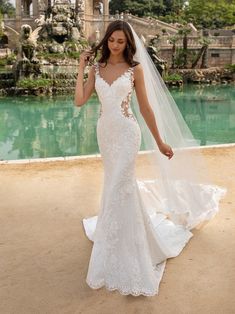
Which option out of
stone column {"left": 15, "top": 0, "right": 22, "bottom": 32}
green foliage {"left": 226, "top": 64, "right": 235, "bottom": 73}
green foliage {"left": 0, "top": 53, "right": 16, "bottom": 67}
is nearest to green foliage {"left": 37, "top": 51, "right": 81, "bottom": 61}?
green foliage {"left": 0, "top": 53, "right": 16, "bottom": 67}

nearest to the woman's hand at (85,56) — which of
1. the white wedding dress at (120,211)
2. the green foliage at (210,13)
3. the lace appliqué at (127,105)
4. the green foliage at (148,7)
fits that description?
the white wedding dress at (120,211)

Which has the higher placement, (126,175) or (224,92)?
(126,175)

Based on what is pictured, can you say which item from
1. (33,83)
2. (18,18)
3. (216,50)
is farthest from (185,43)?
(18,18)

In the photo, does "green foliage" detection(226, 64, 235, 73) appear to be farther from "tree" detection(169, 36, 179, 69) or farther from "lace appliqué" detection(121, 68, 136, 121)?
"lace appliqué" detection(121, 68, 136, 121)

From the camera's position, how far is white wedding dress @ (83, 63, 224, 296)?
3.36 m

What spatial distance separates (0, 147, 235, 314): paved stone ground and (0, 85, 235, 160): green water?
5.03 meters

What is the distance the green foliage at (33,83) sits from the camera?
26.3 m

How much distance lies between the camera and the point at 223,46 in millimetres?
39531

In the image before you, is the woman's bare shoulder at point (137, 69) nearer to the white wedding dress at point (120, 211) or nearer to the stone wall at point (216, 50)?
the white wedding dress at point (120, 211)

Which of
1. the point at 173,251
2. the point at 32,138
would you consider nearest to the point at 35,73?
the point at 32,138

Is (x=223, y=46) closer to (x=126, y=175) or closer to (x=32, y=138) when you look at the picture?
(x=32, y=138)

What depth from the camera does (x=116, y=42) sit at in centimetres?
334

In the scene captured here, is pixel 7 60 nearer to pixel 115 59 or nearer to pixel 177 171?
pixel 177 171

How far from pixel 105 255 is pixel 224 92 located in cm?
2631
